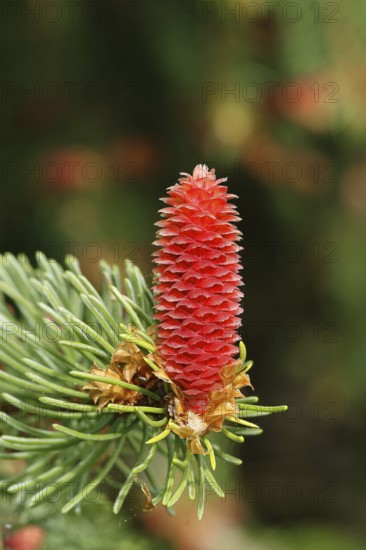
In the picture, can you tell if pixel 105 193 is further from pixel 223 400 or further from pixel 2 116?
pixel 223 400

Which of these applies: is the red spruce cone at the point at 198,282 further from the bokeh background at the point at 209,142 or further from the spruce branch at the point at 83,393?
the bokeh background at the point at 209,142

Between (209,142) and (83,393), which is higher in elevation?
(209,142)

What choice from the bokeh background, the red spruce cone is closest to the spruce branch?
the red spruce cone

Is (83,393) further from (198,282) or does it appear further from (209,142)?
(209,142)

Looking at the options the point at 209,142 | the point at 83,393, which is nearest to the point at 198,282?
the point at 83,393

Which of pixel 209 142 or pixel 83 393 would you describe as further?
pixel 209 142

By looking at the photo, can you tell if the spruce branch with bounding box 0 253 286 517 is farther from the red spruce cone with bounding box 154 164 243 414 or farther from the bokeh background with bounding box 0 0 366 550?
the bokeh background with bounding box 0 0 366 550
